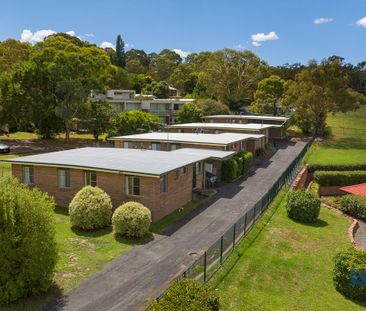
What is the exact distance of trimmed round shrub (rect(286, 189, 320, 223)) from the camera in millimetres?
26703

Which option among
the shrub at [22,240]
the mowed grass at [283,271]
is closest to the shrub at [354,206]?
the mowed grass at [283,271]

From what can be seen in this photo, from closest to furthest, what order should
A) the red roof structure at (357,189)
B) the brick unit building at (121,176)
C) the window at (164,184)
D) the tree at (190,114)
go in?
the brick unit building at (121,176)
the window at (164,184)
the red roof structure at (357,189)
the tree at (190,114)

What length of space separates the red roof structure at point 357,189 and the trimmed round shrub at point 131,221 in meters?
24.0

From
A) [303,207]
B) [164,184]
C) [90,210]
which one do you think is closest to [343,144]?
[303,207]

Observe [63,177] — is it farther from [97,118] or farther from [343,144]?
[343,144]

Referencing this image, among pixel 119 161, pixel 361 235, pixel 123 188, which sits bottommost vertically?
pixel 361 235

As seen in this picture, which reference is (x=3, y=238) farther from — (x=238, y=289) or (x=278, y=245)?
(x=278, y=245)

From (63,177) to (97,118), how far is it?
3355 centimetres

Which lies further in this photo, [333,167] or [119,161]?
[333,167]

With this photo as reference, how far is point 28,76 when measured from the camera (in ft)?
170

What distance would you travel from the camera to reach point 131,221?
2017 cm

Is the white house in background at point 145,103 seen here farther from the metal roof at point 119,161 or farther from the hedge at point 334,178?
the metal roof at point 119,161

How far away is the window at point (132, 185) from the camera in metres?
23.3

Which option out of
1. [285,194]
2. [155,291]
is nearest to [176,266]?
[155,291]
